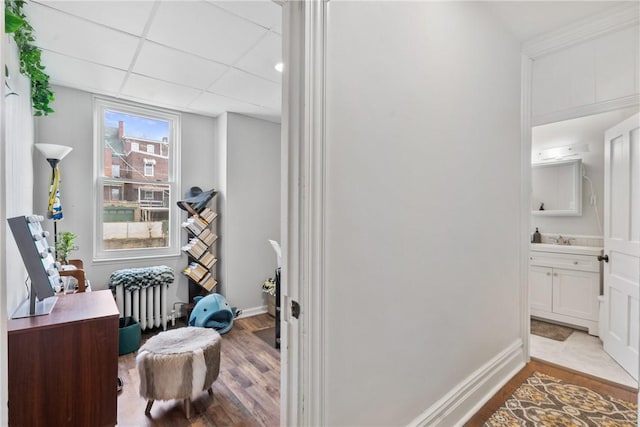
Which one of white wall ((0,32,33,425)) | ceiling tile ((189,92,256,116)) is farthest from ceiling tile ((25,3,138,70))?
ceiling tile ((189,92,256,116))

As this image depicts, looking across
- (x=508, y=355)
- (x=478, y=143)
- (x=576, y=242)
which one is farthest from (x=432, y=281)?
(x=576, y=242)

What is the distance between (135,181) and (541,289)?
4948 millimetres

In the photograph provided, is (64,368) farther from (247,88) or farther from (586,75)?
(586,75)

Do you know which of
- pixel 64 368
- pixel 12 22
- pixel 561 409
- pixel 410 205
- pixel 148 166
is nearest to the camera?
pixel 12 22

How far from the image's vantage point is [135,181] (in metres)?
3.54

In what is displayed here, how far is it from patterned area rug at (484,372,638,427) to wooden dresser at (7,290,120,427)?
2.15m

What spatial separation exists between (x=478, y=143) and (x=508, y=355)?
154 centimetres

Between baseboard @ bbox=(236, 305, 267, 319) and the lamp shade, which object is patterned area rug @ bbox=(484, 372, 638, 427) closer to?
baseboard @ bbox=(236, 305, 267, 319)

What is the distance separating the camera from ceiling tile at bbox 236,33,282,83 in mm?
2240

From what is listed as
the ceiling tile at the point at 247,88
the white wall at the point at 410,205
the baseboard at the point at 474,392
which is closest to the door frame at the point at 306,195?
the white wall at the point at 410,205

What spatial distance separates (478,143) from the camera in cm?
193

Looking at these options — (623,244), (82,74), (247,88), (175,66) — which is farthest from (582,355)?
(82,74)

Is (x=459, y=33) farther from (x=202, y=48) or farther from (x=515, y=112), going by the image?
(x=202, y=48)

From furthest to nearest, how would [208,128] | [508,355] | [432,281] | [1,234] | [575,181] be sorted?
[208,128], [575,181], [508,355], [432,281], [1,234]
